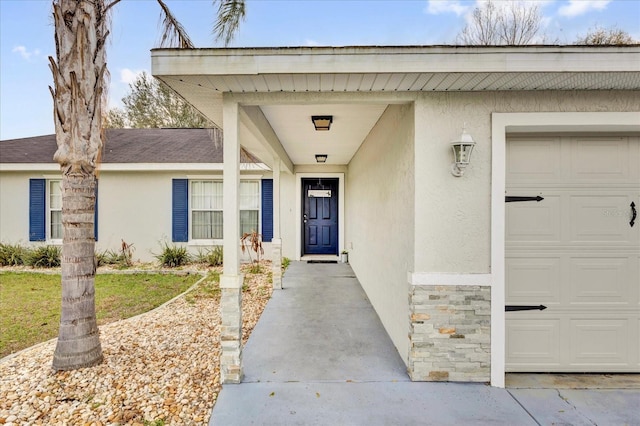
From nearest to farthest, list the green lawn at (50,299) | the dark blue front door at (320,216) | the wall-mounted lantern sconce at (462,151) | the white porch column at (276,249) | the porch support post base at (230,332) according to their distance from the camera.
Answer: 1. the wall-mounted lantern sconce at (462,151)
2. the porch support post base at (230,332)
3. the green lawn at (50,299)
4. the white porch column at (276,249)
5. the dark blue front door at (320,216)

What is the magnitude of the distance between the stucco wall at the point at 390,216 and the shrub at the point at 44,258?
7771mm

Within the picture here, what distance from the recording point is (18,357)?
3.42 meters

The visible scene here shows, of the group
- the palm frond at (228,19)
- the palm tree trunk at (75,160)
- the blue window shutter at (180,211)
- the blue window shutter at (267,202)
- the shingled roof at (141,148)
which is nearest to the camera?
the palm tree trunk at (75,160)

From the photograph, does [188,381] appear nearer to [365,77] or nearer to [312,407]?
[312,407]

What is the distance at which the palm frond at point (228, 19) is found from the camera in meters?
4.00

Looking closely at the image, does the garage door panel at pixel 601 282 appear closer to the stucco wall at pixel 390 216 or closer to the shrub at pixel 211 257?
the stucco wall at pixel 390 216

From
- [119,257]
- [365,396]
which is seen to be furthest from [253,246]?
[365,396]

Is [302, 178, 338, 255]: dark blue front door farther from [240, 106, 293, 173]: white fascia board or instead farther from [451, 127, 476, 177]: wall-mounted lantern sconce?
[451, 127, 476, 177]: wall-mounted lantern sconce

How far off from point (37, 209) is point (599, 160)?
38.0ft

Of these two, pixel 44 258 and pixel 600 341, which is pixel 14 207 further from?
pixel 600 341

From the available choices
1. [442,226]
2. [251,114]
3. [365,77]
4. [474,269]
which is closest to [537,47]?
[365,77]

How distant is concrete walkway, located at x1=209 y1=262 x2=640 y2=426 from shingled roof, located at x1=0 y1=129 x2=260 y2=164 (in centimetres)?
543

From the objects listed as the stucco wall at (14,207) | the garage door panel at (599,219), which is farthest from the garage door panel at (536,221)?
the stucco wall at (14,207)

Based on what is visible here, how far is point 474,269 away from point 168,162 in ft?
25.9
